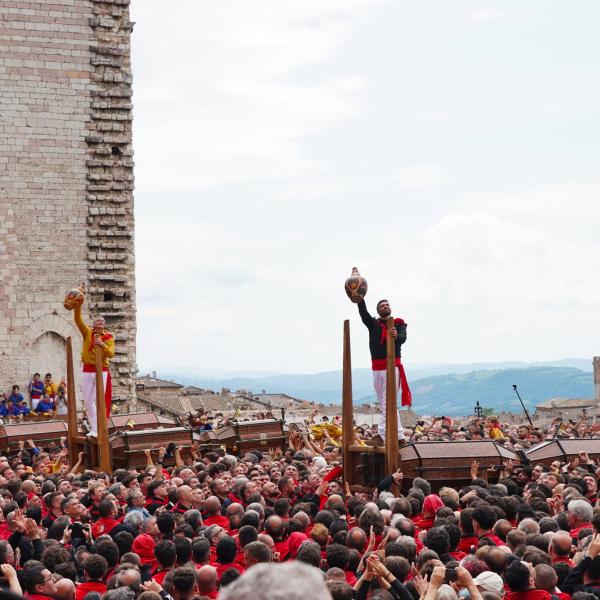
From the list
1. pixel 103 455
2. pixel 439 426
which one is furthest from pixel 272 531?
pixel 439 426

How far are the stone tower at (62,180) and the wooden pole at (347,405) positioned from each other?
1555cm

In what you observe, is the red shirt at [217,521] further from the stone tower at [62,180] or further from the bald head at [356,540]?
the stone tower at [62,180]

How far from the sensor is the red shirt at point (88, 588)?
28.3ft

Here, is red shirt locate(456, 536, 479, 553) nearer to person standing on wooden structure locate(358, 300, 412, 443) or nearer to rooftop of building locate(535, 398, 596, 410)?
person standing on wooden structure locate(358, 300, 412, 443)

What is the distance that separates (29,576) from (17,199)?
73.3ft

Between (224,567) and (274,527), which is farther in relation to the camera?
(274,527)

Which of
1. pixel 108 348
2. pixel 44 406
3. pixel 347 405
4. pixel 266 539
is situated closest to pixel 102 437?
pixel 108 348

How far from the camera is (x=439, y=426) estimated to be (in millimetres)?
23922

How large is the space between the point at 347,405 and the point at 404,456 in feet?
4.16

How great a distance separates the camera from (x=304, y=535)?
10.1 meters

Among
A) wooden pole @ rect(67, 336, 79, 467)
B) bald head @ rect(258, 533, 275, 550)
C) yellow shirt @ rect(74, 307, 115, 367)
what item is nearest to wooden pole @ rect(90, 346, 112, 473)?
yellow shirt @ rect(74, 307, 115, 367)

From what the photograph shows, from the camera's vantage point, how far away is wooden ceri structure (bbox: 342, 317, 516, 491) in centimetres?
1410

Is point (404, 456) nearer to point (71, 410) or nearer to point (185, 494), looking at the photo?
point (185, 494)

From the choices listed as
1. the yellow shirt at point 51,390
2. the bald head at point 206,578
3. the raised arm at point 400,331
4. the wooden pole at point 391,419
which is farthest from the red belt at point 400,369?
the yellow shirt at point 51,390
